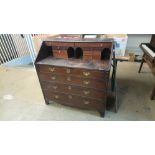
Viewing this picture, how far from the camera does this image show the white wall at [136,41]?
3403 mm

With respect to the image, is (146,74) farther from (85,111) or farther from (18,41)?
(18,41)

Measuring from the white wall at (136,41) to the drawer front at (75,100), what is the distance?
2417mm

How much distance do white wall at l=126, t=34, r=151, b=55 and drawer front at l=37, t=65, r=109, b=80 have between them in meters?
2.49

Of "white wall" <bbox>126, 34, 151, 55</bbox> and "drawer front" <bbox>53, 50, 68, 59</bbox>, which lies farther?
"white wall" <bbox>126, 34, 151, 55</bbox>

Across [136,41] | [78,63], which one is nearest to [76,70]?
[78,63]

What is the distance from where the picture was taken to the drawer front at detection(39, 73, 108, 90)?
152cm

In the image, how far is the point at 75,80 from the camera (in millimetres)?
1617

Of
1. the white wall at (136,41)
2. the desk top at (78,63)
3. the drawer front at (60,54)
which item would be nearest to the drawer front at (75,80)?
the desk top at (78,63)

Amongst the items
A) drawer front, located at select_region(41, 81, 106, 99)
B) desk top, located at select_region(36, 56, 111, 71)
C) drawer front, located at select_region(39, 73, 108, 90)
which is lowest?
drawer front, located at select_region(41, 81, 106, 99)

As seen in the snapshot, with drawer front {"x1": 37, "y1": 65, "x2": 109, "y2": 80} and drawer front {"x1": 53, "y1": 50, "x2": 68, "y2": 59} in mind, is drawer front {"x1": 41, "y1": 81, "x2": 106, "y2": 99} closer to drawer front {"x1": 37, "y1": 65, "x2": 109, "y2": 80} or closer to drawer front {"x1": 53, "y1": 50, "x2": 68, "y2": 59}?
drawer front {"x1": 37, "y1": 65, "x2": 109, "y2": 80}

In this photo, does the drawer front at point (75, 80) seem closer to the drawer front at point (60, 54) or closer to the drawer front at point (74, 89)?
the drawer front at point (74, 89)

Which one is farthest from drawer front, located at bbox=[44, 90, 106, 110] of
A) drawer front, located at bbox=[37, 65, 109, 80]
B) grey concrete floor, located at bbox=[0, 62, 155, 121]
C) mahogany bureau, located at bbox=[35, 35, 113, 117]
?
drawer front, located at bbox=[37, 65, 109, 80]

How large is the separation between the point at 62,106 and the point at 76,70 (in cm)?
82
